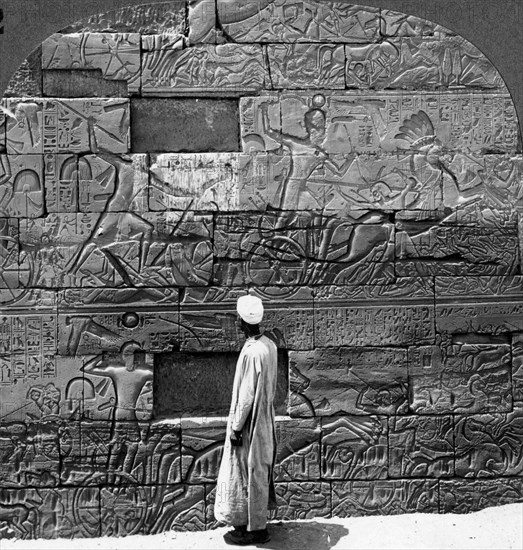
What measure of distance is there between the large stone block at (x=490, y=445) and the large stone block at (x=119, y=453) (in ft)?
7.52

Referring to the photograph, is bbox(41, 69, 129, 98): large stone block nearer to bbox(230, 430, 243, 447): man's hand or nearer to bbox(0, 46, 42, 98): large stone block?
bbox(0, 46, 42, 98): large stone block

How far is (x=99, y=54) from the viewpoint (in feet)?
22.6

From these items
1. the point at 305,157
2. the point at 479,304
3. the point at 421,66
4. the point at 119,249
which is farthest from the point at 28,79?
the point at 479,304

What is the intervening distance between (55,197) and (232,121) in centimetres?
153

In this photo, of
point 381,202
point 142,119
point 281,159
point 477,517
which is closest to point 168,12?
point 142,119

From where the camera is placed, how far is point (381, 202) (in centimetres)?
705

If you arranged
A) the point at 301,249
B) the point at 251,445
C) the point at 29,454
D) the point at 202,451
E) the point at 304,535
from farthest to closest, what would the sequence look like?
the point at 301,249
the point at 202,451
the point at 29,454
the point at 304,535
the point at 251,445

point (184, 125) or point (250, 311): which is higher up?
point (184, 125)

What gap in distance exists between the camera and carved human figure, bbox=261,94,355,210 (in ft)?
22.9

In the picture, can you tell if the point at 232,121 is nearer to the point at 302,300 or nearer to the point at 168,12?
the point at 168,12

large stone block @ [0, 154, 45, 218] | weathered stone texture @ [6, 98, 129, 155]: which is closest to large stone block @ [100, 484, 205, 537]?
large stone block @ [0, 154, 45, 218]

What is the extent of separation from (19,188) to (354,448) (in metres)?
3.35

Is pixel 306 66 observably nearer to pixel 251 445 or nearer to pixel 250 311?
pixel 250 311

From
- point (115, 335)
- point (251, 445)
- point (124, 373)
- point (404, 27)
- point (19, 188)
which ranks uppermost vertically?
point (404, 27)
